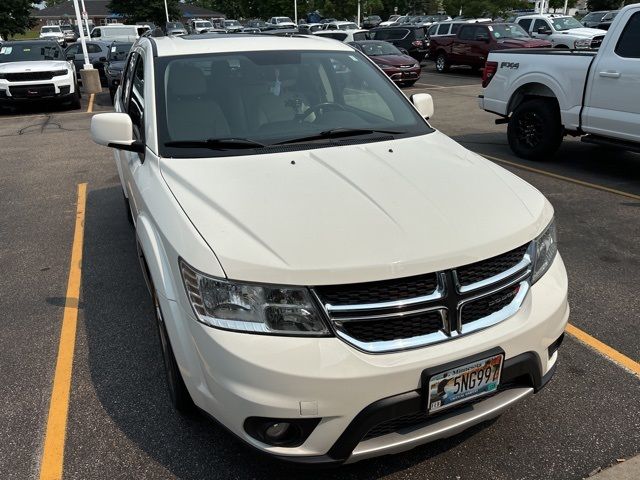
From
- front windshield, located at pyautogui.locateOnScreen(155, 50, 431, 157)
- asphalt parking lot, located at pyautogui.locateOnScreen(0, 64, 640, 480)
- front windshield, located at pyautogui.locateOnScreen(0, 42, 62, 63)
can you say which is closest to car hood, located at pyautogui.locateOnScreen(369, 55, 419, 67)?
front windshield, located at pyautogui.locateOnScreen(0, 42, 62, 63)

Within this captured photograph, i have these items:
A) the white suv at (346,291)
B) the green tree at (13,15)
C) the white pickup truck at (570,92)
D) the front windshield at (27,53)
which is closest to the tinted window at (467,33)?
the white pickup truck at (570,92)

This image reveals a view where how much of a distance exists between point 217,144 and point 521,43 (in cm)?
1799

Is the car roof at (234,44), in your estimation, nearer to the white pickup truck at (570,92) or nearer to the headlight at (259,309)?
the headlight at (259,309)

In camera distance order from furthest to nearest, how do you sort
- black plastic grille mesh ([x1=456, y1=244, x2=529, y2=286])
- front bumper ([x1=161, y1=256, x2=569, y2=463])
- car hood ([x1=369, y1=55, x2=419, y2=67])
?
car hood ([x1=369, y1=55, x2=419, y2=67])
black plastic grille mesh ([x1=456, y1=244, x2=529, y2=286])
front bumper ([x1=161, y1=256, x2=569, y2=463])

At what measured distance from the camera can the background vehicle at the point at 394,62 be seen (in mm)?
16734

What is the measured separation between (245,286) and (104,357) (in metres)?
1.80

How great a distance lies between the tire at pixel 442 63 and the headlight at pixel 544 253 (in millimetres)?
20357

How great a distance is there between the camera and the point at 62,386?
3152 mm

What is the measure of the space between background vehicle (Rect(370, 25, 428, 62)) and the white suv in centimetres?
2131

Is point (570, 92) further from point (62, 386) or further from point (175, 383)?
point (62, 386)

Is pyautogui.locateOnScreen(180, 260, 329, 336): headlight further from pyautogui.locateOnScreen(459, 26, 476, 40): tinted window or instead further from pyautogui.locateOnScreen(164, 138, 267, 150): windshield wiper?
pyautogui.locateOnScreen(459, 26, 476, 40): tinted window

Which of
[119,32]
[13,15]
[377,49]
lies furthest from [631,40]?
[13,15]

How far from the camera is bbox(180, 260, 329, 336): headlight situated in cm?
206

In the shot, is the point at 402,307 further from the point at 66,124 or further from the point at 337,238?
the point at 66,124
